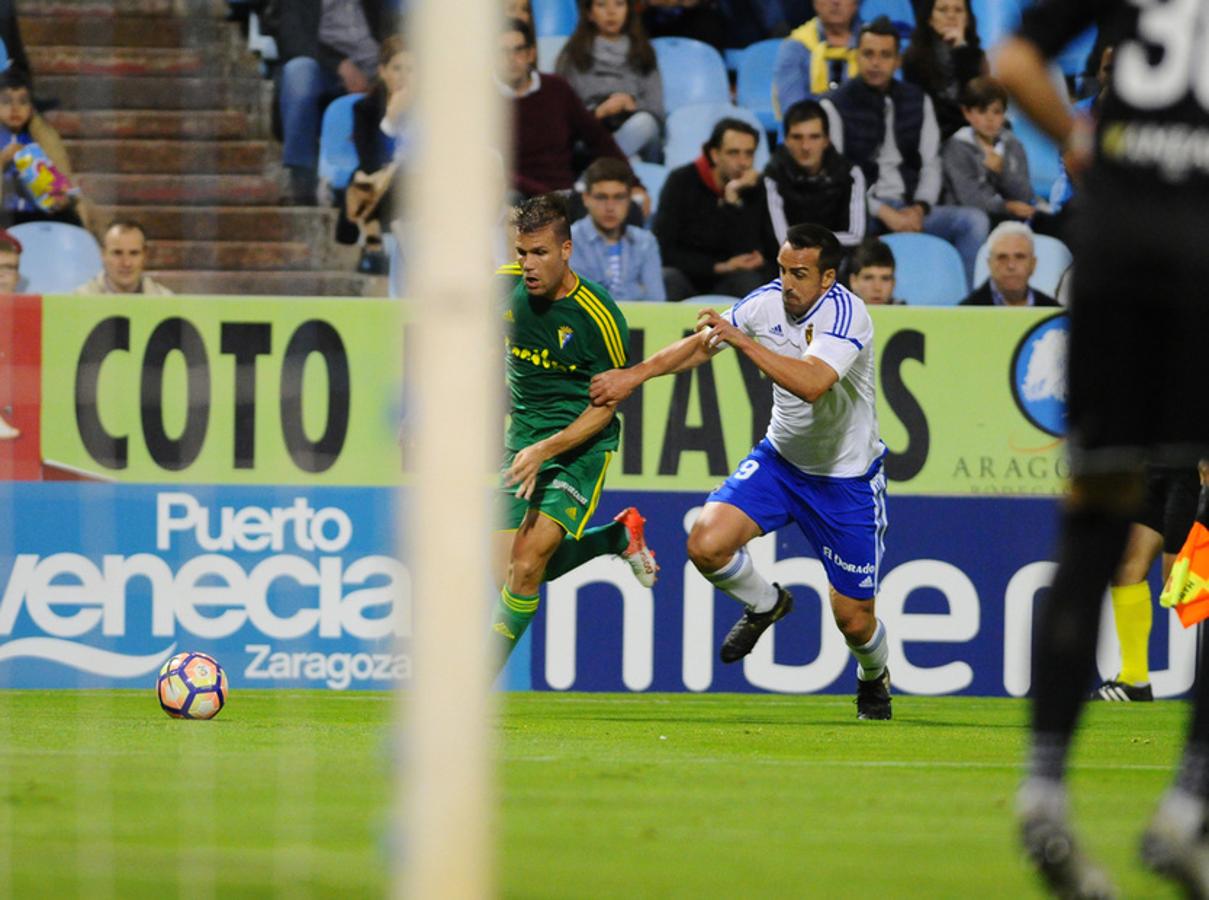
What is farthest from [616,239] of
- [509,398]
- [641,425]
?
[509,398]

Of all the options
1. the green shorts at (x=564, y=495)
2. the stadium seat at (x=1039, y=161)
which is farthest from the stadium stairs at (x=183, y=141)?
the stadium seat at (x=1039, y=161)

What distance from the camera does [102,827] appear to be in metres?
4.85

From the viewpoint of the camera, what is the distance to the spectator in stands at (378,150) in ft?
32.0

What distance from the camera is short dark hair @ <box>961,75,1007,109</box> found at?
11.9 meters

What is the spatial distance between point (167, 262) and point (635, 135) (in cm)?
327

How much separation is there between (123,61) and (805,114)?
3818mm

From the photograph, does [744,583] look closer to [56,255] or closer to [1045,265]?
[1045,265]

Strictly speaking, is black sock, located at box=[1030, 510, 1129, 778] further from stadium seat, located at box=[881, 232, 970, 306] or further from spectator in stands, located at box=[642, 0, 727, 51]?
spectator in stands, located at box=[642, 0, 727, 51]

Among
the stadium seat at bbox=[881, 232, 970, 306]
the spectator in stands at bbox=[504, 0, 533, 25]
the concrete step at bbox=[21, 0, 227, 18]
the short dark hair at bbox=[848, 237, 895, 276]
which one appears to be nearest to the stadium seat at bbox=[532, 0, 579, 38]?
the spectator in stands at bbox=[504, 0, 533, 25]

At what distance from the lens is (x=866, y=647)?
8609 mm

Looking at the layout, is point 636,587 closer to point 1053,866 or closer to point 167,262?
point 167,262

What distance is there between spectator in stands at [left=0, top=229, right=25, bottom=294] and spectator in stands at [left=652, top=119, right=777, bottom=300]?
3384 mm

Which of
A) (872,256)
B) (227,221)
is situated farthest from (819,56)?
(227,221)

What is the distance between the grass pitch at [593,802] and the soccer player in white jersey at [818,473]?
494 mm
